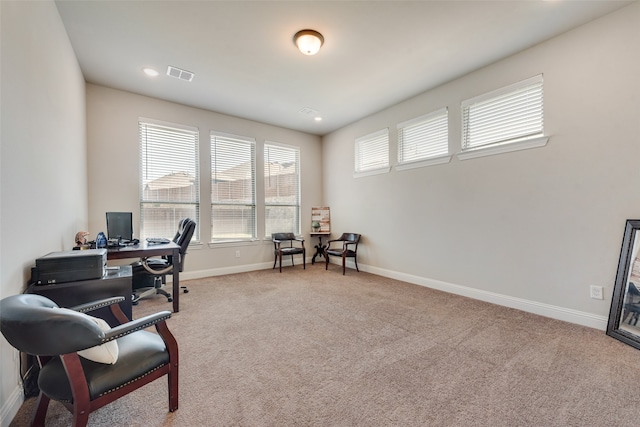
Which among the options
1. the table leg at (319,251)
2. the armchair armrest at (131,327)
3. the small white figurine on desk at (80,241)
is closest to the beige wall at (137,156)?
the table leg at (319,251)

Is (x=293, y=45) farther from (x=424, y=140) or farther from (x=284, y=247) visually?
(x=284, y=247)

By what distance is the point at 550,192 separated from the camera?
116 inches

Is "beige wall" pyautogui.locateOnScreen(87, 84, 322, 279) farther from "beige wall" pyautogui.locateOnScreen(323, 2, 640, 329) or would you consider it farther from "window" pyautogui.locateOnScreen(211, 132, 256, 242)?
"beige wall" pyautogui.locateOnScreen(323, 2, 640, 329)

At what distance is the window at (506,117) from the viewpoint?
3.07 meters

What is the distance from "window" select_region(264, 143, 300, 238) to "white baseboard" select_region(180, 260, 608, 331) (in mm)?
1019

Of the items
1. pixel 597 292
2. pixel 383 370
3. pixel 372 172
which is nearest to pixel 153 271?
pixel 383 370

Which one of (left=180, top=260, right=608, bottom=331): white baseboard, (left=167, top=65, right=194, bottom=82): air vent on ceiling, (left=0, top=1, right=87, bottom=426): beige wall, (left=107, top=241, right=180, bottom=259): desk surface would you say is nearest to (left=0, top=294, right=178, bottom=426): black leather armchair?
(left=0, top=1, right=87, bottom=426): beige wall

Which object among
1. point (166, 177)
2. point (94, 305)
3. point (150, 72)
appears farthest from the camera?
point (166, 177)

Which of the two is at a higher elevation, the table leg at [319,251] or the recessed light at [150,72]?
the recessed light at [150,72]

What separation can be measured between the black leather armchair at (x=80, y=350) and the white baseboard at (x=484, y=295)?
345 centimetres

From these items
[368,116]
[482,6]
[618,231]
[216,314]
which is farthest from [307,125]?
[618,231]

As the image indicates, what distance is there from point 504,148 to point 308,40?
2652 millimetres

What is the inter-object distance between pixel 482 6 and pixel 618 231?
2485mm

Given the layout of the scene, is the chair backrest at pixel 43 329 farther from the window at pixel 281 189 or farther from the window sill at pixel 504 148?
the window at pixel 281 189
